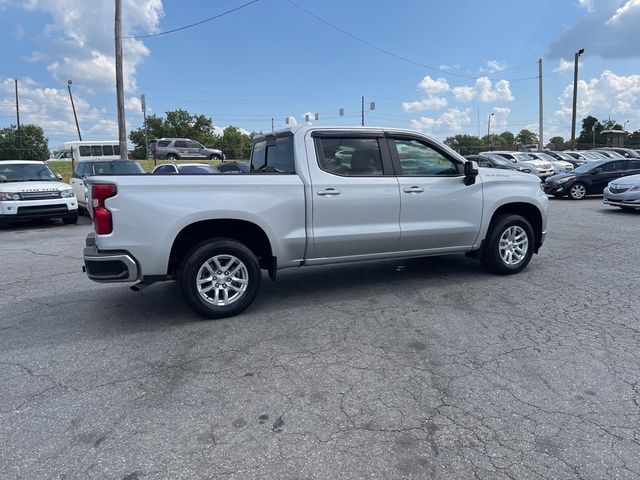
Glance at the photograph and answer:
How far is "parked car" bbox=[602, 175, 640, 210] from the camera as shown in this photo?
13.2 m

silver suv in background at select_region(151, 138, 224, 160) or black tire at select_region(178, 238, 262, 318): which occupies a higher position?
silver suv in background at select_region(151, 138, 224, 160)

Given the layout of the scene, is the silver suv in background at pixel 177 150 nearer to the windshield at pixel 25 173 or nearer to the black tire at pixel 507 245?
the windshield at pixel 25 173

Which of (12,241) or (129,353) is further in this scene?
(12,241)

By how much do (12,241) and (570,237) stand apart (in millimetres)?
11911

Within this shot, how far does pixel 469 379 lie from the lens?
3.51 m

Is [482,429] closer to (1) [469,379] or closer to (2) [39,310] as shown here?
(1) [469,379]

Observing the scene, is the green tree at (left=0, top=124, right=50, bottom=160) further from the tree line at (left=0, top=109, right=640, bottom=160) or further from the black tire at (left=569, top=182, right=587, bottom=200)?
the black tire at (left=569, top=182, right=587, bottom=200)

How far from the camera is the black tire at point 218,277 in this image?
4625 mm

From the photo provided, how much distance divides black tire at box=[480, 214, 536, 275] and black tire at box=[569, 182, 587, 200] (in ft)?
43.0

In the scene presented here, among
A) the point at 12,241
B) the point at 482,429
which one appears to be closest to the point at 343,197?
the point at 482,429

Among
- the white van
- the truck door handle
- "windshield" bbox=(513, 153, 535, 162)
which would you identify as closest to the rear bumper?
the truck door handle

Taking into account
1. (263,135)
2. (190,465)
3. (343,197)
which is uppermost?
(263,135)

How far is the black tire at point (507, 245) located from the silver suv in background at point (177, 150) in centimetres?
3274

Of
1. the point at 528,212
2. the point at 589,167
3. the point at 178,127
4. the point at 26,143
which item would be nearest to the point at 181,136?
the point at 178,127
